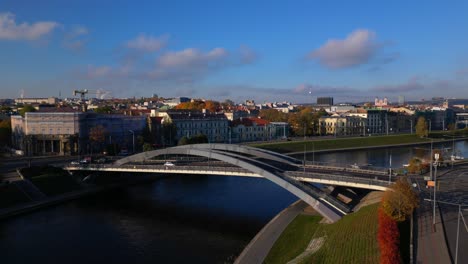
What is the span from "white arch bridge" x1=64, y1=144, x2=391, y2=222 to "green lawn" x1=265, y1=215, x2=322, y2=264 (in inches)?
42.6

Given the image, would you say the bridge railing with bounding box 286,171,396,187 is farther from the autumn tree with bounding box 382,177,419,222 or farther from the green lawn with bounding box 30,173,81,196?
the green lawn with bounding box 30,173,81,196

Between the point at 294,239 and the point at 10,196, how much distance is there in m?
23.2

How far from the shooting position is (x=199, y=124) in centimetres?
7506

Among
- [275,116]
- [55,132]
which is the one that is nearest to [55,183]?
[55,132]

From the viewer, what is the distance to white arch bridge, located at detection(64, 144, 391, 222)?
86.9ft

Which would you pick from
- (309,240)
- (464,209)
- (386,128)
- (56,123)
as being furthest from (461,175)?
(386,128)

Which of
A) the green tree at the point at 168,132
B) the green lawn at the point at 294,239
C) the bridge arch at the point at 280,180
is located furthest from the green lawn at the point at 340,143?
the green lawn at the point at 294,239

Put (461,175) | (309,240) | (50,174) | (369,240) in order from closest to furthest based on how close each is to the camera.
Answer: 1. (369,240)
2. (309,240)
3. (461,175)
4. (50,174)

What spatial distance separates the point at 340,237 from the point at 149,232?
12995 mm

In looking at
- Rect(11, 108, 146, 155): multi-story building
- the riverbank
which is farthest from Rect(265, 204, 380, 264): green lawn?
Rect(11, 108, 146, 155): multi-story building

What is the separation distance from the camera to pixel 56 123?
55.9m

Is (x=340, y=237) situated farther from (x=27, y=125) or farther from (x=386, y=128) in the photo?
(x=386, y=128)

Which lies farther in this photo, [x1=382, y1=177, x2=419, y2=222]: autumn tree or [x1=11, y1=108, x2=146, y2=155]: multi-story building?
[x1=11, y1=108, x2=146, y2=155]: multi-story building

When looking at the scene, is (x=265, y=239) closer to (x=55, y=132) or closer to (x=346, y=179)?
(x=346, y=179)
